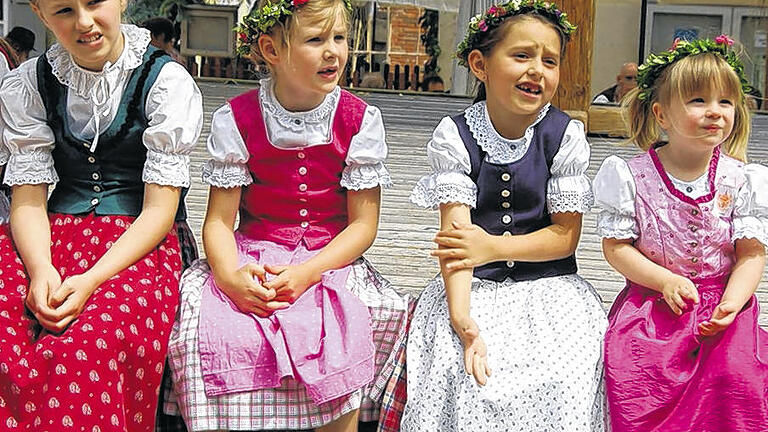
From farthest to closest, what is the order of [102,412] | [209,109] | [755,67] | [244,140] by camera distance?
[755,67]
[209,109]
[244,140]
[102,412]

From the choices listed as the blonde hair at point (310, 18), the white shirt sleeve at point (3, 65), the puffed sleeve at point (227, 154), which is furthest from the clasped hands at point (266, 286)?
the white shirt sleeve at point (3, 65)

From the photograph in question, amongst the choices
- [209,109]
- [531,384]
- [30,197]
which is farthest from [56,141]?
[209,109]

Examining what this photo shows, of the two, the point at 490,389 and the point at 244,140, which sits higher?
the point at 244,140

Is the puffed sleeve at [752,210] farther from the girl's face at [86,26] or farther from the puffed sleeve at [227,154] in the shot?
the girl's face at [86,26]

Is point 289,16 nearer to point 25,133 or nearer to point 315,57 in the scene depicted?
point 315,57

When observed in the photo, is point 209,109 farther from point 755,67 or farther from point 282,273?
point 755,67

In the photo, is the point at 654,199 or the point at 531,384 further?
the point at 654,199

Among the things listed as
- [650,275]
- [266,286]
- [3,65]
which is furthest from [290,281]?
[3,65]

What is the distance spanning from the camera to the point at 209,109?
23.5 feet

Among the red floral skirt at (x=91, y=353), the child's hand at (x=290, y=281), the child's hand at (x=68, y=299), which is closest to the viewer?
the red floral skirt at (x=91, y=353)

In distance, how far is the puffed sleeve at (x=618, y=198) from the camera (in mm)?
2785

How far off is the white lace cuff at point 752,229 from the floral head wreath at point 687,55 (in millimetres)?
327

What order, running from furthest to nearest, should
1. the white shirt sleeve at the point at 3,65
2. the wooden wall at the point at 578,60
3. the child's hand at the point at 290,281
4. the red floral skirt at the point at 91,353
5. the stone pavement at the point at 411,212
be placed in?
the wooden wall at the point at 578,60 → the stone pavement at the point at 411,212 → the white shirt sleeve at the point at 3,65 → the child's hand at the point at 290,281 → the red floral skirt at the point at 91,353

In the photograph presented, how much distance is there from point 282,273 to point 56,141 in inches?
28.5
